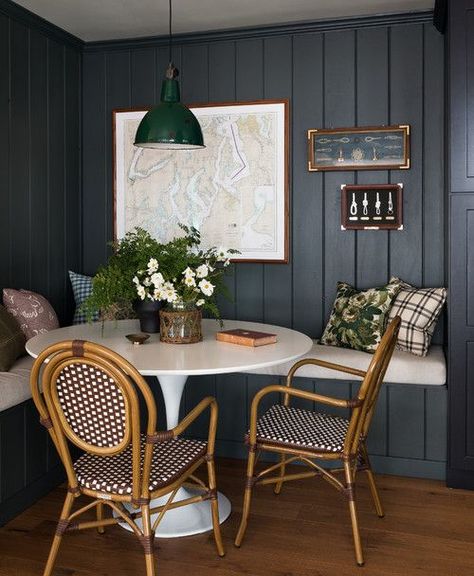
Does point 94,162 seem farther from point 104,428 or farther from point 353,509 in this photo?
point 353,509

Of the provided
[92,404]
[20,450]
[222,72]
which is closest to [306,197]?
[222,72]

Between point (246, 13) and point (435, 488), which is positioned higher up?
point (246, 13)

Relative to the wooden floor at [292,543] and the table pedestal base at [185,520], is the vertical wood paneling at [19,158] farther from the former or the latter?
the table pedestal base at [185,520]

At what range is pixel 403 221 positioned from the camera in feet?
13.2

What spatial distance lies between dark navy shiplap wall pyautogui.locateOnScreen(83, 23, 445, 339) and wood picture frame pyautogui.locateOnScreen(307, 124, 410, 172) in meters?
0.05

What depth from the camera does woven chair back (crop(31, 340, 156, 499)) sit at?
6.92ft

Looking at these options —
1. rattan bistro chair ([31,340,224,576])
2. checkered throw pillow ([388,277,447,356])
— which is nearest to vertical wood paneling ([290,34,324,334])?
checkered throw pillow ([388,277,447,356])

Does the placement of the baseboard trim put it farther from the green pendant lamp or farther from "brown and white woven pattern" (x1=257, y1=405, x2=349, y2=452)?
the green pendant lamp

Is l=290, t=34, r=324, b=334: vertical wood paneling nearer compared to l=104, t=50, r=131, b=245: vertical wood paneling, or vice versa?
l=290, t=34, r=324, b=334: vertical wood paneling

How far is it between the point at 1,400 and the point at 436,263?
8.27 feet

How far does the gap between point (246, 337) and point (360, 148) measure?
1705mm

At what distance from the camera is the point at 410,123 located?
398cm

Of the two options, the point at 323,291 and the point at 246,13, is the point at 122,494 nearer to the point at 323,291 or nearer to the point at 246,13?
the point at 323,291

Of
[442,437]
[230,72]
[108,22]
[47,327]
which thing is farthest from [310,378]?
[108,22]
